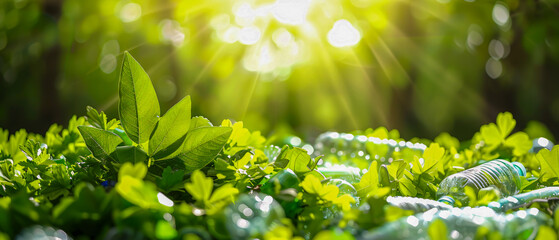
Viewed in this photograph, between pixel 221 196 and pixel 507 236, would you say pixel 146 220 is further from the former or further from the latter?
pixel 507 236

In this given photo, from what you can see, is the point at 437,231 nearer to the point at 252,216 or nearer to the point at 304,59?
the point at 252,216

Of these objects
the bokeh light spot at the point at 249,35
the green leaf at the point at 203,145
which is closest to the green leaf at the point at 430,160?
the green leaf at the point at 203,145

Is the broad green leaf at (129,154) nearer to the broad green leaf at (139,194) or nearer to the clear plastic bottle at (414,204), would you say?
the broad green leaf at (139,194)

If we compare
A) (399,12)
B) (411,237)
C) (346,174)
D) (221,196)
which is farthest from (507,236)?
(399,12)

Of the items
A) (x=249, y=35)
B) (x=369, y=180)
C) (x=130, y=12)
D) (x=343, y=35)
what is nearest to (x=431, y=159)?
(x=369, y=180)

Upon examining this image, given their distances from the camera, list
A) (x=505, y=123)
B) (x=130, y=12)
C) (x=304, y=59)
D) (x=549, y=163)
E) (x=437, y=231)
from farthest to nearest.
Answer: (x=130, y=12) < (x=304, y=59) < (x=505, y=123) < (x=549, y=163) < (x=437, y=231)
